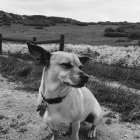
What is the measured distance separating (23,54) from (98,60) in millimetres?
4223

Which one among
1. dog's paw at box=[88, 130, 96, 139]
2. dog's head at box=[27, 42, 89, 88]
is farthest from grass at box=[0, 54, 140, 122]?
dog's head at box=[27, 42, 89, 88]

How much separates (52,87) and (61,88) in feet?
0.46

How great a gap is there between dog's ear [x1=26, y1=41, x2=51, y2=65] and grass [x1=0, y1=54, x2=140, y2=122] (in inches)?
125

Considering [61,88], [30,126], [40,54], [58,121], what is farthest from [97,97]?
[40,54]

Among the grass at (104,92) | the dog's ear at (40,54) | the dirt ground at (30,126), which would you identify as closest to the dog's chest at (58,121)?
the dog's ear at (40,54)

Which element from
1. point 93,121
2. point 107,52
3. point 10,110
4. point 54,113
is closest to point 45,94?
point 54,113

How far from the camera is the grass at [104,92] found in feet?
26.3

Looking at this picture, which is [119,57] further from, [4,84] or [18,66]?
[4,84]

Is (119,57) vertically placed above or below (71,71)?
below

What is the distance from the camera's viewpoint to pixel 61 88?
5.15 m

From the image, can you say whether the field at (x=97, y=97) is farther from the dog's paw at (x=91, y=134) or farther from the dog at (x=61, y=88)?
the dog at (x=61, y=88)

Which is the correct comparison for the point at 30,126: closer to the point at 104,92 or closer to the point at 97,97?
the point at 97,97

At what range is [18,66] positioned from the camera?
44.7ft

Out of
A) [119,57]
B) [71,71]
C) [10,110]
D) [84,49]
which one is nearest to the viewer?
[71,71]
